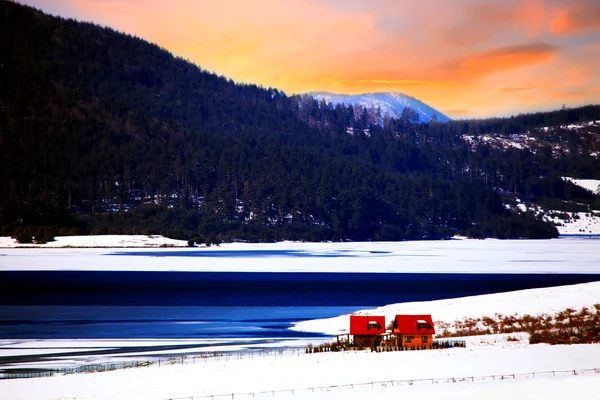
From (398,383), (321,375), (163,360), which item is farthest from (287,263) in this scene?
(398,383)

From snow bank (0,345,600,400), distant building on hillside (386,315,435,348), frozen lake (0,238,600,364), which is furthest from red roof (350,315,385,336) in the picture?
frozen lake (0,238,600,364)

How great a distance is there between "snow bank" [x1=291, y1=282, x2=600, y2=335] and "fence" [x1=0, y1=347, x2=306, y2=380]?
10.9m

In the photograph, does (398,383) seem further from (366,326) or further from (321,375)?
(366,326)

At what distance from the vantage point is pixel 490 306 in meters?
67.4

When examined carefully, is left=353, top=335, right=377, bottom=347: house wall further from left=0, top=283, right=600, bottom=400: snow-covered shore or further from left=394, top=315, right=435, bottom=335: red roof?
left=0, top=283, right=600, bottom=400: snow-covered shore

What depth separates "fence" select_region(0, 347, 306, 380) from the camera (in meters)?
43.0

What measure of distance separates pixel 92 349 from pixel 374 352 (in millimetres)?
17828

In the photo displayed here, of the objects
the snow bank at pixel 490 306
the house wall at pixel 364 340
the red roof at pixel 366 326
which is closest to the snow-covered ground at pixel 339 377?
the house wall at pixel 364 340

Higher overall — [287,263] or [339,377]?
[287,263]

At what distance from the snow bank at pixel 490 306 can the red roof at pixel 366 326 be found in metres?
7.79

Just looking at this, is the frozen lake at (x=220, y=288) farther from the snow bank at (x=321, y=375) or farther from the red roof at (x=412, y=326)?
the snow bank at (x=321, y=375)

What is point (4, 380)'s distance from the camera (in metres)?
40.8

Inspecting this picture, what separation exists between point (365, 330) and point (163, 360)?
13.3 meters

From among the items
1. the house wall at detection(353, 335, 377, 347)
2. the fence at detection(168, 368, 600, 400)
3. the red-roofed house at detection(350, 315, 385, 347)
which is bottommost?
the fence at detection(168, 368, 600, 400)
